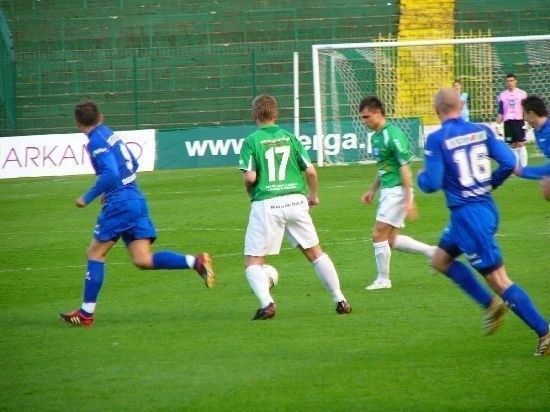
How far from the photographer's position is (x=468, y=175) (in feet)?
27.6

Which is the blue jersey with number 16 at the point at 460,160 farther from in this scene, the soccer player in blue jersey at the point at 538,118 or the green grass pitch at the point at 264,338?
the soccer player in blue jersey at the point at 538,118

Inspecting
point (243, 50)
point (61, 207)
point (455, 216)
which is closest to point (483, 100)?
point (243, 50)

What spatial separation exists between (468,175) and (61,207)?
14.7m

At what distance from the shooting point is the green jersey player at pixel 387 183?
37.9 ft

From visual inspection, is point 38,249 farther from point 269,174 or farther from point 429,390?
point 429,390

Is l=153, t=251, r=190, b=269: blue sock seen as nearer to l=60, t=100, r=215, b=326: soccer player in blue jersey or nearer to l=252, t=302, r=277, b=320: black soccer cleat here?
l=60, t=100, r=215, b=326: soccer player in blue jersey

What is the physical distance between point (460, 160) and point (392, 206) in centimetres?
334

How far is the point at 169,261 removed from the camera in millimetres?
10461

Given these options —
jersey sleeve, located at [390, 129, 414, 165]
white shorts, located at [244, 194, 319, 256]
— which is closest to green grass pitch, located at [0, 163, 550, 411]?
white shorts, located at [244, 194, 319, 256]

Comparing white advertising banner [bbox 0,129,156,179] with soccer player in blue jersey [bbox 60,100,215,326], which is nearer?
soccer player in blue jersey [bbox 60,100,215,326]

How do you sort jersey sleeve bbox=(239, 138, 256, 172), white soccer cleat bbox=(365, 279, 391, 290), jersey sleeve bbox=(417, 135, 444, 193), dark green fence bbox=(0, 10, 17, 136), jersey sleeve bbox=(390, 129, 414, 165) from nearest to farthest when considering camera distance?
jersey sleeve bbox=(417, 135, 444, 193), jersey sleeve bbox=(239, 138, 256, 172), jersey sleeve bbox=(390, 129, 414, 165), white soccer cleat bbox=(365, 279, 391, 290), dark green fence bbox=(0, 10, 17, 136)

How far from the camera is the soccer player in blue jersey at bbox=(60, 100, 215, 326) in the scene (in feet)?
33.7

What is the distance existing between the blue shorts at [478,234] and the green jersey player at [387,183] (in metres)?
2.98

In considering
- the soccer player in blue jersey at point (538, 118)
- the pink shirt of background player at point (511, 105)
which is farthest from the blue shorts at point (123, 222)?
the pink shirt of background player at point (511, 105)
